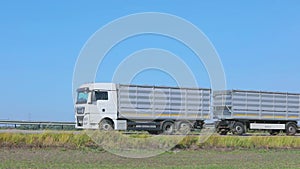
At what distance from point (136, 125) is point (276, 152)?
1040 centimetres

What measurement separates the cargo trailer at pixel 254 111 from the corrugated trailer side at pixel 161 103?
67.5 inches

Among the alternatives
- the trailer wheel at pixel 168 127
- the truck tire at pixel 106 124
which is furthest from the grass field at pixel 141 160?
the trailer wheel at pixel 168 127

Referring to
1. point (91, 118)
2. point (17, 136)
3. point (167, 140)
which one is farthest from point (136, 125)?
point (17, 136)

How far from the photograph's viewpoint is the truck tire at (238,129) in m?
36.4

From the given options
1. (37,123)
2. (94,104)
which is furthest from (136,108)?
(37,123)

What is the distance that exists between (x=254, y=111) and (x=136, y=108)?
9.08 metres

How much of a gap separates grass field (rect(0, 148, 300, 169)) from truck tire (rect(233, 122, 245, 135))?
11.6 metres

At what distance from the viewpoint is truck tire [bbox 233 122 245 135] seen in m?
36.4

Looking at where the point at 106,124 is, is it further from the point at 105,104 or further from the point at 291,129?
the point at 291,129

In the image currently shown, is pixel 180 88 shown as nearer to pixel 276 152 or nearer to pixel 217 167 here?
pixel 276 152

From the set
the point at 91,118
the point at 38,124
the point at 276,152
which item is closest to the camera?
the point at 276,152

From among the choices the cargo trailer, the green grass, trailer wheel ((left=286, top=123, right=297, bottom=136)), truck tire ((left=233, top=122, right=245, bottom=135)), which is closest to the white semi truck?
the cargo trailer

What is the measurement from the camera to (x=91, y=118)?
32281 mm

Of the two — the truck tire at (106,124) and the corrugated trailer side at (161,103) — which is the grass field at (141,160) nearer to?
the truck tire at (106,124)
